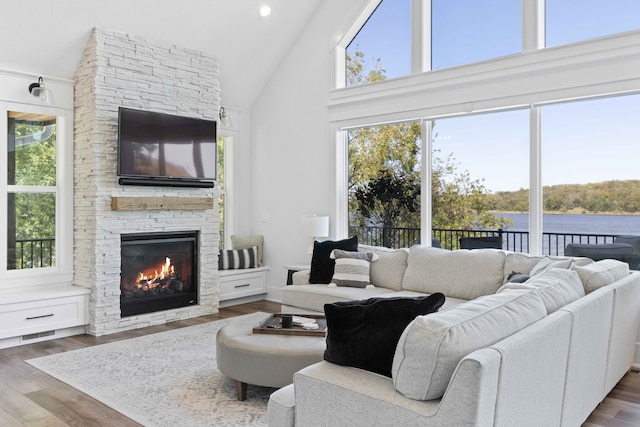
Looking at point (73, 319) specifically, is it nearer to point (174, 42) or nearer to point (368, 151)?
point (174, 42)

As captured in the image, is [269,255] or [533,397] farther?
[269,255]

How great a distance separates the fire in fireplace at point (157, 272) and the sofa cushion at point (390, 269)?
2.19 m

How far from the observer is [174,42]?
567 centimetres

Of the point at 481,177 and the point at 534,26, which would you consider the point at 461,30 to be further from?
the point at 481,177

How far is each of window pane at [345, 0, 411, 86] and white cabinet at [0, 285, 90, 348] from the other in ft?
13.0

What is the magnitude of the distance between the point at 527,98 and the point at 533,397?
3.46 metres

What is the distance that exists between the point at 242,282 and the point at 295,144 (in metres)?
1.95

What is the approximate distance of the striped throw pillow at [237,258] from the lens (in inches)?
258

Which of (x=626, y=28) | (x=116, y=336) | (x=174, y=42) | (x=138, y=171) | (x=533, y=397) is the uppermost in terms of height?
(x=174, y=42)

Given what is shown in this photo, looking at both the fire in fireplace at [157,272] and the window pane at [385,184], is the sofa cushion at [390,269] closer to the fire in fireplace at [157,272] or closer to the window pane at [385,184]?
the window pane at [385,184]

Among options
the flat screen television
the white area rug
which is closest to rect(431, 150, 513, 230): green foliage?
the white area rug

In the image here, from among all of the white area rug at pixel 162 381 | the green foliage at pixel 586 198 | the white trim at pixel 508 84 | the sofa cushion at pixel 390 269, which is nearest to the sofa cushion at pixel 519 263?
the green foliage at pixel 586 198

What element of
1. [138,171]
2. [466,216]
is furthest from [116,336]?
[466,216]

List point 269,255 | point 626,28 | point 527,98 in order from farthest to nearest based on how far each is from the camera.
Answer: point 269,255 < point 527,98 < point 626,28
